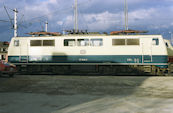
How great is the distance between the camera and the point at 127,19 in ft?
99.9

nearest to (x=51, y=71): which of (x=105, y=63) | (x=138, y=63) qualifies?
(x=105, y=63)

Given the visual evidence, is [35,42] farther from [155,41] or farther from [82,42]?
[155,41]

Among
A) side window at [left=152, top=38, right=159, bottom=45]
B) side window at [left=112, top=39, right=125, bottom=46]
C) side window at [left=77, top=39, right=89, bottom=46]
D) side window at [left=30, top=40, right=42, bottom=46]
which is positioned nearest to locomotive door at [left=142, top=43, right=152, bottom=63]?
side window at [left=152, top=38, right=159, bottom=45]

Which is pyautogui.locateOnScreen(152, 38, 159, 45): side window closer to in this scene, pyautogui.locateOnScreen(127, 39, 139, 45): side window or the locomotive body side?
the locomotive body side

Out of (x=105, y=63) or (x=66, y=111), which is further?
(x=105, y=63)

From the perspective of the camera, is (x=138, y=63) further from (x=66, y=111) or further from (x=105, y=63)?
(x=66, y=111)

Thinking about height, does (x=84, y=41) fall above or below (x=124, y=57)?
above

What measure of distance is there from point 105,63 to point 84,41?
273 centimetres

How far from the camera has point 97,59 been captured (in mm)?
16031

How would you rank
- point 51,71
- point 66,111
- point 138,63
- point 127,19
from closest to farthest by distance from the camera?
point 66,111, point 138,63, point 51,71, point 127,19

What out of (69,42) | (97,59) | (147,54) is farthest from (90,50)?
(147,54)

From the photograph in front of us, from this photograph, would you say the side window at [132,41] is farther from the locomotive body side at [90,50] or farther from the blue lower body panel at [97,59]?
the blue lower body panel at [97,59]

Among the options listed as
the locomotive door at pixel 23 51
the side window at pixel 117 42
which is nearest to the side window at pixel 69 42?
the side window at pixel 117 42

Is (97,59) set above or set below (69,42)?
below
